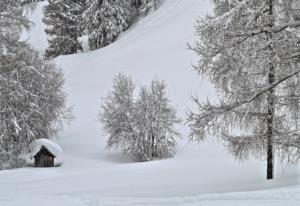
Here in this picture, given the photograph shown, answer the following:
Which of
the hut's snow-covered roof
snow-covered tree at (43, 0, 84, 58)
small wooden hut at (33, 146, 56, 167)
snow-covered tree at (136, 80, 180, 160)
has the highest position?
snow-covered tree at (43, 0, 84, 58)

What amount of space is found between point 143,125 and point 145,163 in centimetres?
357

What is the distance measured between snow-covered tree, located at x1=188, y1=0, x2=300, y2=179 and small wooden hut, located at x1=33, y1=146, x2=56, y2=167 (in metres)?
10.6

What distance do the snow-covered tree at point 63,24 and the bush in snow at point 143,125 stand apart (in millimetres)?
19735

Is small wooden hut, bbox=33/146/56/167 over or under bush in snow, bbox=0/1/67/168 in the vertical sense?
under

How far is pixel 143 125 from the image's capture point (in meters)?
19.7

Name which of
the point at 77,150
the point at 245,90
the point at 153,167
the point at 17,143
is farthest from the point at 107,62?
the point at 245,90

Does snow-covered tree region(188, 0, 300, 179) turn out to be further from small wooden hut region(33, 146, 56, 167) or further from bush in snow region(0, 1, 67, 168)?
→ small wooden hut region(33, 146, 56, 167)

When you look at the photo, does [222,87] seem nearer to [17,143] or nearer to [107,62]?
[17,143]

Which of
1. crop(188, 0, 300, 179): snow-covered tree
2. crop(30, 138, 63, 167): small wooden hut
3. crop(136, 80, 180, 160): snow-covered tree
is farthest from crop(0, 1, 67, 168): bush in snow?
crop(188, 0, 300, 179): snow-covered tree

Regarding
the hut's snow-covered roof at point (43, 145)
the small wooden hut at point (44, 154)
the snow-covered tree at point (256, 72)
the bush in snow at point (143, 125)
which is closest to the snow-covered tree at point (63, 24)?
the bush in snow at point (143, 125)

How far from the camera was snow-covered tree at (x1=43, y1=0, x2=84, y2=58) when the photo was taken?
37.9m

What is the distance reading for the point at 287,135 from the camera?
9.25 meters

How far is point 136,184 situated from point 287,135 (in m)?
5.03

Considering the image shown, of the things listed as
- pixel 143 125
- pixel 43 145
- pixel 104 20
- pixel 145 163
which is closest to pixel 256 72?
pixel 145 163
